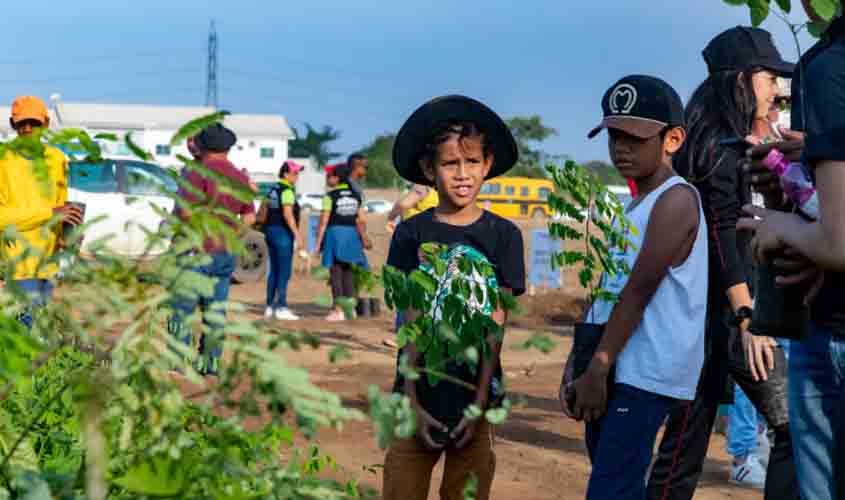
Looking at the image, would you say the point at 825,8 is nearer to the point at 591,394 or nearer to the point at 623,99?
the point at 623,99

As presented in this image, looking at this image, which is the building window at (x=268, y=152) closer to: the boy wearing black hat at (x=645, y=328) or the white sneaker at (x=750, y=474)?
the white sneaker at (x=750, y=474)

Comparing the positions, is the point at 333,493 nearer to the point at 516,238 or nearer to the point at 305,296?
the point at 516,238

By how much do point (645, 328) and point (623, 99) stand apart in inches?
28.3

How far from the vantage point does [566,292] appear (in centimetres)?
2081

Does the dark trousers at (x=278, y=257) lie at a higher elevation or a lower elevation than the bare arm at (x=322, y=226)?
lower

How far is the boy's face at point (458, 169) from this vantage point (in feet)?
13.8

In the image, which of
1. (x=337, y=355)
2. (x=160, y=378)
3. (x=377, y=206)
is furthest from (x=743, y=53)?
(x=377, y=206)

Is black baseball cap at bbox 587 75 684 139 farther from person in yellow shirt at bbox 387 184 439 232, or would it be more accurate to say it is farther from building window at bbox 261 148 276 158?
building window at bbox 261 148 276 158

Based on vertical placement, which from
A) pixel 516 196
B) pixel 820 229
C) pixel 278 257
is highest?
pixel 516 196

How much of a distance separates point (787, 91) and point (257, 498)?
4182 mm

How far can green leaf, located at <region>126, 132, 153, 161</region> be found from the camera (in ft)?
5.84

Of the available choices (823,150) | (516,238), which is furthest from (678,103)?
(823,150)

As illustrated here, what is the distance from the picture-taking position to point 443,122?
4.23 meters

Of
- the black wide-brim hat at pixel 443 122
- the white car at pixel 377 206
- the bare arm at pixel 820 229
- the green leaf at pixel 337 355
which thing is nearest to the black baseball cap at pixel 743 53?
the black wide-brim hat at pixel 443 122
